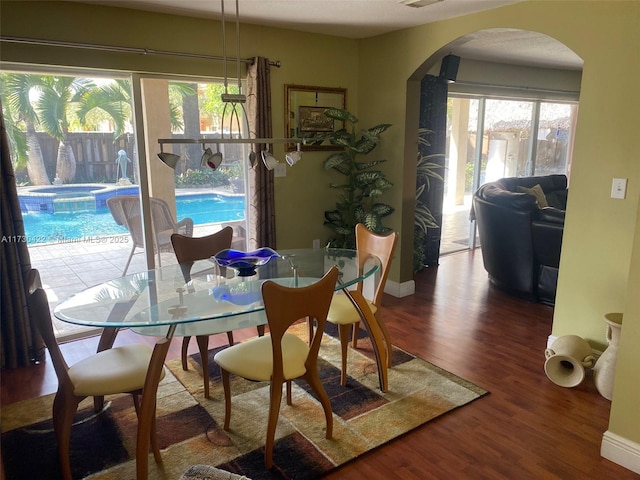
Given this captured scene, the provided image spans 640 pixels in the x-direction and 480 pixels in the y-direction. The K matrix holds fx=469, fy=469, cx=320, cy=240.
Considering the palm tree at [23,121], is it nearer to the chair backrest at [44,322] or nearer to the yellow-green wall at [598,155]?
the chair backrest at [44,322]

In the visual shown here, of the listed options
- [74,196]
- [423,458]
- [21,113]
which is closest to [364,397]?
[423,458]

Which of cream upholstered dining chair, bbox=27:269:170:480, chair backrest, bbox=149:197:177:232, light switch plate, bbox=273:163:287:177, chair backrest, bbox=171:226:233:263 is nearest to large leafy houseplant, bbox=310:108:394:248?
light switch plate, bbox=273:163:287:177

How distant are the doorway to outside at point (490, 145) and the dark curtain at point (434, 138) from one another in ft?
1.38

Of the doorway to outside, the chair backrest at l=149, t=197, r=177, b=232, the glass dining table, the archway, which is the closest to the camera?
the glass dining table

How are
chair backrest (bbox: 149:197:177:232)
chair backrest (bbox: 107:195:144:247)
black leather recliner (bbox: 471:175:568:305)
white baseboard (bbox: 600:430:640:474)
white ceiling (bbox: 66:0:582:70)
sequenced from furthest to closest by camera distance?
black leather recliner (bbox: 471:175:568:305) → chair backrest (bbox: 149:197:177:232) → chair backrest (bbox: 107:195:144:247) → white ceiling (bbox: 66:0:582:70) → white baseboard (bbox: 600:430:640:474)

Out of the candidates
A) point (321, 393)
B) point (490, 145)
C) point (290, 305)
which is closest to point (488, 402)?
point (321, 393)

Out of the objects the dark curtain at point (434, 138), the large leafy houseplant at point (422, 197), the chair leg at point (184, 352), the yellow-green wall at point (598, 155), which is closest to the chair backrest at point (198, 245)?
the chair leg at point (184, 352)

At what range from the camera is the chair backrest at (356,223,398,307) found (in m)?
2.97

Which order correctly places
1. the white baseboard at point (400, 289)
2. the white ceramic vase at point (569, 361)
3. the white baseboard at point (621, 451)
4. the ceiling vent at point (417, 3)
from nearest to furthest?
the white baseboard at point (621, 451) < the white ceramic vase at point (569, 361) < the ceiling vent at point (417, 3) < the white baseboard at point (400, 289)

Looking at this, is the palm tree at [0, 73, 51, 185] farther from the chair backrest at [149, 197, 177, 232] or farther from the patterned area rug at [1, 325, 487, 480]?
the patterned area rug at [1, 325, 487, 480]

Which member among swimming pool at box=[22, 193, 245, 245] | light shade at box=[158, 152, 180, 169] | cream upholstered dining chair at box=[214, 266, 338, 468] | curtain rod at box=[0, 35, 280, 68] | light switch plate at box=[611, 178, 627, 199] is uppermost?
curtain rod at box=[0, 35, 280, 68]

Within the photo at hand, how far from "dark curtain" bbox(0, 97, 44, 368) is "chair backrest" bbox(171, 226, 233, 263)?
38.8 inches

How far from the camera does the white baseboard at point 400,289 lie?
452cm

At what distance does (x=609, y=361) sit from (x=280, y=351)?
198 cm
